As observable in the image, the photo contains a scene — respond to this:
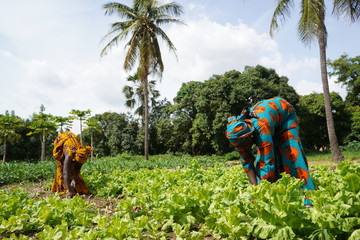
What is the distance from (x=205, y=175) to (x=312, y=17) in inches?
325

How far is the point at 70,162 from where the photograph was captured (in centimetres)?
512

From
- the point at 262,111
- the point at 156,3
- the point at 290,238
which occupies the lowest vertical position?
the point at 290,238

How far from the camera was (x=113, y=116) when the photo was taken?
34.7 m

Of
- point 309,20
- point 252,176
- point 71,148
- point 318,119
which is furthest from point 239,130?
point 318,119

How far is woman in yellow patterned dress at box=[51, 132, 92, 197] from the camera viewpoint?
5.02m

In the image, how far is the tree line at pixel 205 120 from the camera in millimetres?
21188

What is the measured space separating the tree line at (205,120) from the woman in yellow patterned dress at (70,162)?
13653mm

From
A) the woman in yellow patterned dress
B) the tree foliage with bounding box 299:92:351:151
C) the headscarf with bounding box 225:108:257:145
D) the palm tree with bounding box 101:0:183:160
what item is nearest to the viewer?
the headscarf with bounding box 225:108:257:145

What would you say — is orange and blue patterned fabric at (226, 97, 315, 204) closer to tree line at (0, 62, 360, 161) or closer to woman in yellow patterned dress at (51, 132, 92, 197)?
woman in yellow patterned dress at (51, 132, 92, 197)

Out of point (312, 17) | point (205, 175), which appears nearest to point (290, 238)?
point (205, 175)

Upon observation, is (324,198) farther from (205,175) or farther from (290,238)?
(205,175)

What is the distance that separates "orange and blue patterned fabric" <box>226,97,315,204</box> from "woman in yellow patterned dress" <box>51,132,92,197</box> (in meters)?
3.07

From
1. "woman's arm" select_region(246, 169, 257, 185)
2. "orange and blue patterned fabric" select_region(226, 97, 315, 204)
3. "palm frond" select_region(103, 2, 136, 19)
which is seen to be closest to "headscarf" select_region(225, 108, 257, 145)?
"orange and blue patterned fabric" select_region(226, 97, 315, 204)

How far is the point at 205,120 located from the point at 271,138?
19851mm
